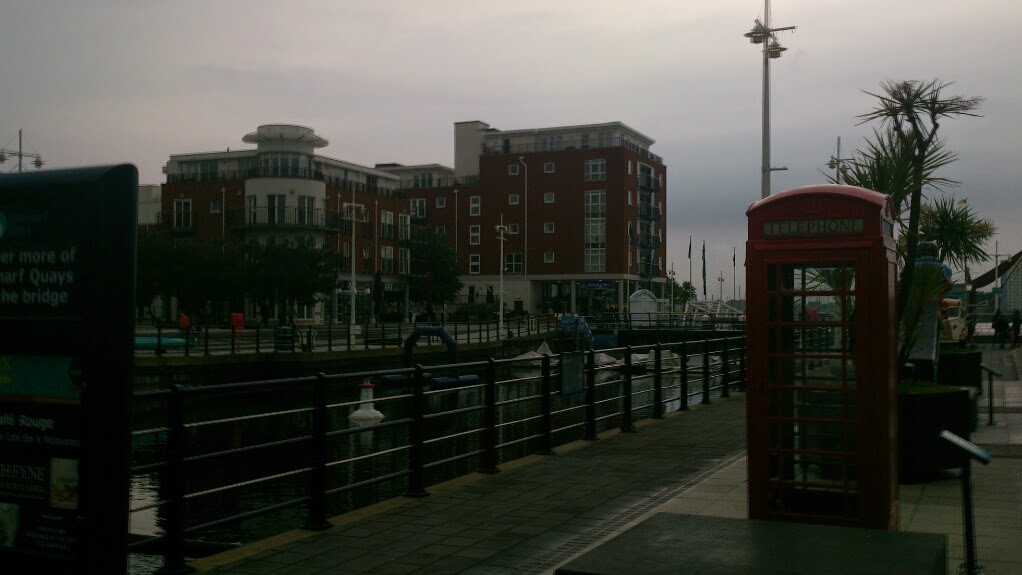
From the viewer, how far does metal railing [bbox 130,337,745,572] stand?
22.4 feet

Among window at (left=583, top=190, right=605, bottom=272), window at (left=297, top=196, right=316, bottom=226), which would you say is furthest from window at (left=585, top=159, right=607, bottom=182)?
window at (left=297, top=196, right=316, bottom=226)

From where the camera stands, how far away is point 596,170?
84312 millimetres

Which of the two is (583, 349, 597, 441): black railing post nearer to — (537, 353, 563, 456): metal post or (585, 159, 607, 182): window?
(537, 353, 563, 456): metal post

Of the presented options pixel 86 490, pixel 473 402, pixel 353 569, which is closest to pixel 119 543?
pixel 86 490

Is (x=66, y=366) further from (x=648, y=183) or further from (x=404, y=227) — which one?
(x=648, y=183)

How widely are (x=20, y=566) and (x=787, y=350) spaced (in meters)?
4.88

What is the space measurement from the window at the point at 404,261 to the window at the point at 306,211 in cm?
1233

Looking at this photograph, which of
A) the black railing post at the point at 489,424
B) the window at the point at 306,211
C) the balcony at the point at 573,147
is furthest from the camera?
the balcony at the point at 573,147

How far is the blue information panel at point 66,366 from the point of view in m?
3.81

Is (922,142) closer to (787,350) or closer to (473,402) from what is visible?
(787,350)

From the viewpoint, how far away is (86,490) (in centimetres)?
383

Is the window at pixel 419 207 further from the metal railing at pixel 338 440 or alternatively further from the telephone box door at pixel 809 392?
the telephone box door at pixel 809 392

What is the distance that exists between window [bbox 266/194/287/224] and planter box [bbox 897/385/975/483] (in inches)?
2454

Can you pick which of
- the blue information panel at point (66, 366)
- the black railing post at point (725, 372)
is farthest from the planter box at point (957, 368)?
the blue information panel at point (66, 366)
